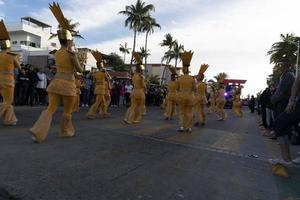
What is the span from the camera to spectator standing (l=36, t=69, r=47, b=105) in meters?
19.5

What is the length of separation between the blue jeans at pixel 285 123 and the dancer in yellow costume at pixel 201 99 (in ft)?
29.1

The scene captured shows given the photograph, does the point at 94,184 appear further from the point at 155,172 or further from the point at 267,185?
the point at 267,185

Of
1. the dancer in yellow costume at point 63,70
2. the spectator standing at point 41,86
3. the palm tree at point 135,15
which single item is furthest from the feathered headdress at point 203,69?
the palm tree at point 135,15

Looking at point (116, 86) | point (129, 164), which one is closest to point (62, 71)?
point (129, 164)

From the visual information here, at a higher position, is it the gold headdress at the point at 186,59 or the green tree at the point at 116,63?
the green tree at the point at 116,63

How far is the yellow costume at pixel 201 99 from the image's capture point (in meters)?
15.7

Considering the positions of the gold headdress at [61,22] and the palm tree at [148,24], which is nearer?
the gold headdress at [61,22]

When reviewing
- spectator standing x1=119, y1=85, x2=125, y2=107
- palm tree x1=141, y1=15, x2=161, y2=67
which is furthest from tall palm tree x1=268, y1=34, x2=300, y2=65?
spectator standing x1=119, y1=85, x2=125, y2=107

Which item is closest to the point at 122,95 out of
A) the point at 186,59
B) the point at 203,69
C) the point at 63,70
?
the point at 203,69

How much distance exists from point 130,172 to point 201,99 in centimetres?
1091

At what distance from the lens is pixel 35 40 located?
73.1 m

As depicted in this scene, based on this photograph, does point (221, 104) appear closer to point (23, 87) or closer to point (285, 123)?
point (23, 87)

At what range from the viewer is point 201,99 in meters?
16.2

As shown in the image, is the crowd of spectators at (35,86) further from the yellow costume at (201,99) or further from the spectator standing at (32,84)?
the yellow costume at (201,99)
